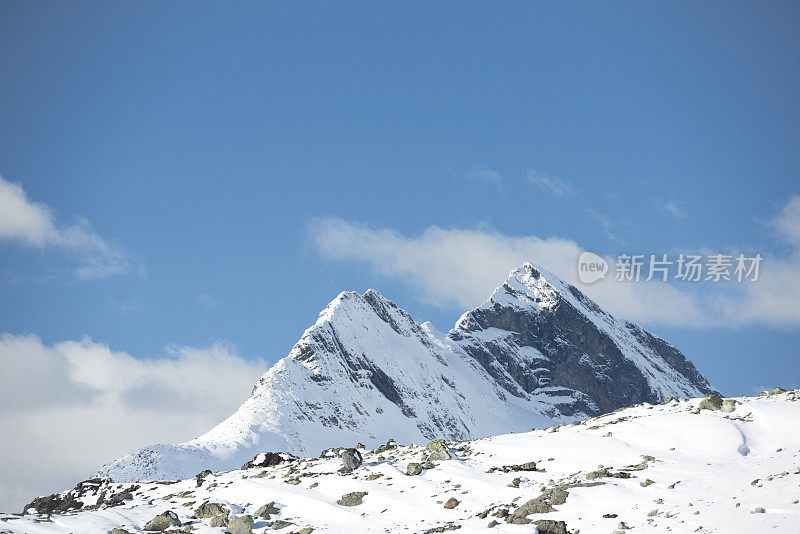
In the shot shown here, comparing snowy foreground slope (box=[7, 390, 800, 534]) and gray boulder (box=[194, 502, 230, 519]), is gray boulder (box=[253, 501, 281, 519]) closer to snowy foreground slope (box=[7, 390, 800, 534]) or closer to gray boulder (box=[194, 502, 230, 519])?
snowy foreground slope (box=[7, 390, 800, 534])

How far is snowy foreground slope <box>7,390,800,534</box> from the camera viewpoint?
2570 cm

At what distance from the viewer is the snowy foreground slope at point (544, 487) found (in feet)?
84.3

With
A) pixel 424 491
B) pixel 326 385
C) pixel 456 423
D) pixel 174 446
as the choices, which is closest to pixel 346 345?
pixel 326 385

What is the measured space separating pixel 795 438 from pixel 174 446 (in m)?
107

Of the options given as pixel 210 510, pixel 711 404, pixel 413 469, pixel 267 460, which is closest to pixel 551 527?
pixel 413 469

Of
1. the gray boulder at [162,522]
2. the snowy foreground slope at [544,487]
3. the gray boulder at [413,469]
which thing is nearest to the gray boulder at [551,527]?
the snowy foreground slope at [544,487]

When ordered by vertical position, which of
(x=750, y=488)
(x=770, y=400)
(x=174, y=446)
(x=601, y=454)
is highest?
(x=174, y=446)

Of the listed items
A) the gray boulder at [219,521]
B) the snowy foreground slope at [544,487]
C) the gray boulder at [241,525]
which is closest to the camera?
the snowy foreground slope at [544,487]

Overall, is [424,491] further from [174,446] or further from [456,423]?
[456,423]

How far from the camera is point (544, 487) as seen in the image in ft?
100.0

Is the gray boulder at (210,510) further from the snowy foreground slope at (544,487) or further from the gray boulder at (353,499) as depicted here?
the gray boulder at (353,499)

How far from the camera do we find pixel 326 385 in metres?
166

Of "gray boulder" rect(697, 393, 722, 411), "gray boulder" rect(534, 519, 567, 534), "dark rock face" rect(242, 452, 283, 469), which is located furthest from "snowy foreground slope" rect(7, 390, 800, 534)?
"dark rock face" rect(242, 452, 283, 469)

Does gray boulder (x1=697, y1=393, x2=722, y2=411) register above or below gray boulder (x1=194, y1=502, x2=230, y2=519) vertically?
above
